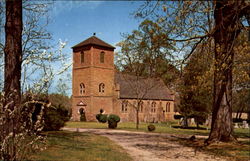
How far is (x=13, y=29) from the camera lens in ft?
30.1

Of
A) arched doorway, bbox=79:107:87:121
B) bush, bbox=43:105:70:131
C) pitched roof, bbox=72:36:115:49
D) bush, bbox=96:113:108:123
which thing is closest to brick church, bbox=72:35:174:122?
pitched roof, bbox=72:36:115:49

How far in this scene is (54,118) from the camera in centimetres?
1941

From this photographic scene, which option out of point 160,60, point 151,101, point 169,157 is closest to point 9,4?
point 160,60

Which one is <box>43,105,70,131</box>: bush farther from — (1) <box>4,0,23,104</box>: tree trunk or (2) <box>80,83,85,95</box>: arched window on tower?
(2) <box>80,83,85,95</box>: arched window on tower

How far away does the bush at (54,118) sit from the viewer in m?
19.0

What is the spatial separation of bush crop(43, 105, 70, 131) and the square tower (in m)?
23.7

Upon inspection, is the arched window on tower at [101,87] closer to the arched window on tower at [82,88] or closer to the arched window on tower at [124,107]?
the arched window on tower at [82,88]

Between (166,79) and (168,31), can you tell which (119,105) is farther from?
(168,31)

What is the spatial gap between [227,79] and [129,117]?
3553 cm

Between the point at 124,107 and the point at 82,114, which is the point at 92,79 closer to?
the point at 82,114

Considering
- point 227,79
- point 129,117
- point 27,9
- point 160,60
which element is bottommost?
point 129,117

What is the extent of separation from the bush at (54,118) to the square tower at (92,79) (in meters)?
23.7

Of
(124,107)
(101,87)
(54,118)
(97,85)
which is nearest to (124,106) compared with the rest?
(124,107)

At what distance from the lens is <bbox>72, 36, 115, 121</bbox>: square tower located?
4459 cm
